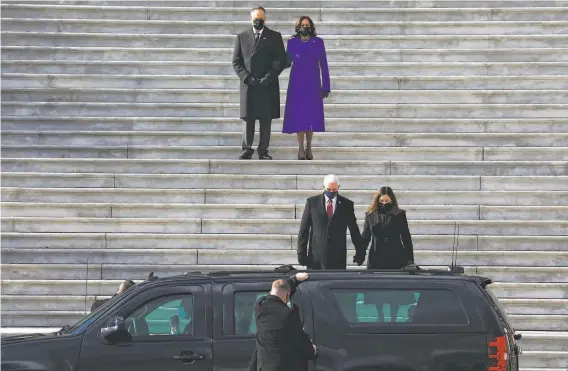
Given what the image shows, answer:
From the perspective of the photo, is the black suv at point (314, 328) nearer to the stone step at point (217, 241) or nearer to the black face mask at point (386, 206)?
the black face mask at point (386, 206)

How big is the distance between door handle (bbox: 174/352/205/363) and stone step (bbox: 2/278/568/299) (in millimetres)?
5309

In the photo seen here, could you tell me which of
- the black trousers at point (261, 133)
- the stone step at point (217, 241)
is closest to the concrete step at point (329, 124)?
the black trousers at point (261, 133)

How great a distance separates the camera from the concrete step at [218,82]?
19.5 meters

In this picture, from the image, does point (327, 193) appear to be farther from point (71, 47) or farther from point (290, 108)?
point (71, 47)

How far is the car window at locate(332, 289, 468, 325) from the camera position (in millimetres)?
11023

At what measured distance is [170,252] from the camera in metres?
16.5

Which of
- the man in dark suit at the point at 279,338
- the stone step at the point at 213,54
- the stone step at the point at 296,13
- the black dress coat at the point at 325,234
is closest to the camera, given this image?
the man in dark suit at the point at 279,338

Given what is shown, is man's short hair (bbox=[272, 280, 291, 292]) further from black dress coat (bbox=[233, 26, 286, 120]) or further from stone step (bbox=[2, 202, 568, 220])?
black dress coat (bbox=[233, 26, 286, 120])

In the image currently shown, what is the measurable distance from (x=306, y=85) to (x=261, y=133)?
0.91 meters

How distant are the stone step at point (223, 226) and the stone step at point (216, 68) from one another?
3.46 m

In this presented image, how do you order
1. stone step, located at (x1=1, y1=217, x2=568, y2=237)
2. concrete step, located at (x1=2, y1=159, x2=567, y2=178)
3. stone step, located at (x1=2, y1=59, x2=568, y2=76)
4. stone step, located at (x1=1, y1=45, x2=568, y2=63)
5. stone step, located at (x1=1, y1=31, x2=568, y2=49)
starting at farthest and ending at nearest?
stone step, located at (x1=1, y1=31, x2=568, y2=49) → stone step, located at (x1=1, y1=45, x2=568, y2=63) → stone step, located at (x1=2, y1=59, x2=568, y2=76) → concrete step, located at (x1=2, y1=159, x2=567, y2=178) → stone step, located at (x1=1, y1=217, x2=568, y2=237)

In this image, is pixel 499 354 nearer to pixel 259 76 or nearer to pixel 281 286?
pixel 281 286

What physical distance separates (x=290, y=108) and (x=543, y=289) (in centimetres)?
401

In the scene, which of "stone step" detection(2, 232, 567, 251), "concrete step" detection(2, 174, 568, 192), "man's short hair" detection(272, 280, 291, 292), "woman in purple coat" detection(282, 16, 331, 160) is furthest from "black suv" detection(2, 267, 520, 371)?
"woman in purple coat" detection(282, 16, 331, 160)
